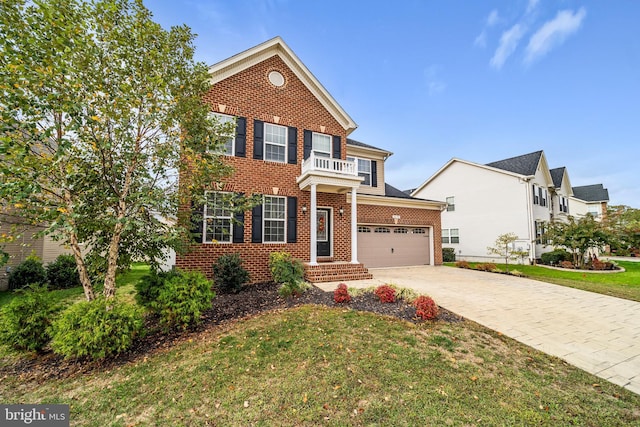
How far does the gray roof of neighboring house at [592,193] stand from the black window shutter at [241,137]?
4171cm

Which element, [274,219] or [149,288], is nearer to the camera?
[149,288]

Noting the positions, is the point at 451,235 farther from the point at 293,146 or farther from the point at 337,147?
the point at 293,146

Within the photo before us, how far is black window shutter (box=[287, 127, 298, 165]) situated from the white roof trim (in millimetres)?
2081

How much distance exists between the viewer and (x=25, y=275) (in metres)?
8.93

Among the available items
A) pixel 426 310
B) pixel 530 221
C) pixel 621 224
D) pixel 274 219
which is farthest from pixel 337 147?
pixel 621 224

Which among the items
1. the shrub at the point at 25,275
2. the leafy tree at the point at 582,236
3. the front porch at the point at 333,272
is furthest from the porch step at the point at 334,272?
the leafy tree at the point at 582,236

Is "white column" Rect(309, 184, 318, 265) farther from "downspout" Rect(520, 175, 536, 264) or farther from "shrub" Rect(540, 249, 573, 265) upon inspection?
"shrub" Rect(540, 249, 573, 265)

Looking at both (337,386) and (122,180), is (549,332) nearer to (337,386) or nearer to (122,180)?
(337,386)

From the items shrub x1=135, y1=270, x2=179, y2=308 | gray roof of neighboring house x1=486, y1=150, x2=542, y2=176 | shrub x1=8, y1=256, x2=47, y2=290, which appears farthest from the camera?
gray roof of neighboring house x1=486, y1=150, x2=542, y2=176

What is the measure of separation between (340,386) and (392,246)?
446 inches

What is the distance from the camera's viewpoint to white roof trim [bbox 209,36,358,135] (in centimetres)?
996

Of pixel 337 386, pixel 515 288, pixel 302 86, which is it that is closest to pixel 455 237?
pixel 515 288

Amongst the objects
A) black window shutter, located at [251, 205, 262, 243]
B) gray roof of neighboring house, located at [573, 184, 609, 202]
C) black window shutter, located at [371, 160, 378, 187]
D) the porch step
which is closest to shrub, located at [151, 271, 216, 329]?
the porch step

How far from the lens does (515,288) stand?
9250mm
